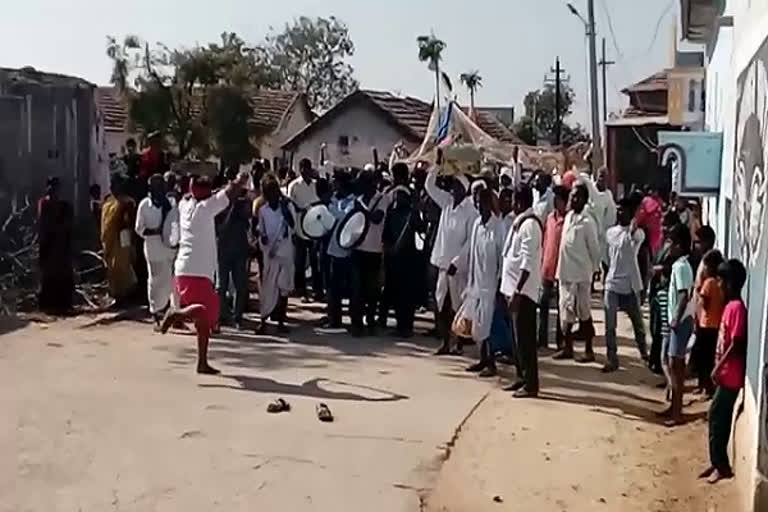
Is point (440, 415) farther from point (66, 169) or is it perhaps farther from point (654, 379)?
point (66, 169)

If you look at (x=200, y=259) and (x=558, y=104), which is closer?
(x=200, y=259)

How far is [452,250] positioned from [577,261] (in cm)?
127

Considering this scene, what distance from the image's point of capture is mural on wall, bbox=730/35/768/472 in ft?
23.1

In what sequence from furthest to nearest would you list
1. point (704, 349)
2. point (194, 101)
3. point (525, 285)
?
point (194, 101)
point (525, 285)
point (704, 349)

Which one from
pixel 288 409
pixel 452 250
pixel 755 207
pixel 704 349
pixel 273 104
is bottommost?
pixel 288 409

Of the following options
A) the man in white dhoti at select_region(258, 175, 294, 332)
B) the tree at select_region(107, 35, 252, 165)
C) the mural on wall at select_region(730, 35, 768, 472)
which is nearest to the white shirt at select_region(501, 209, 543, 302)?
the mural on wall at select_region(730, 35, 768, 472)

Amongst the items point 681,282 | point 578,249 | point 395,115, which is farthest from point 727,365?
point 395,115

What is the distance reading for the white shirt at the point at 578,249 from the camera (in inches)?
494

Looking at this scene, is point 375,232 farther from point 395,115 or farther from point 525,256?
point 395,115

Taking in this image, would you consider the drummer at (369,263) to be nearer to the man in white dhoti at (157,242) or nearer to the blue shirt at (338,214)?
the blue shirt at (338,214)

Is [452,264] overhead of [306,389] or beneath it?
overhead

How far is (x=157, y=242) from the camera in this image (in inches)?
578

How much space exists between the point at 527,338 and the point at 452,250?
2.31 metres

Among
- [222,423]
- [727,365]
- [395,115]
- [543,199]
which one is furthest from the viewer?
[395,115]
